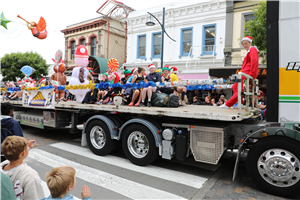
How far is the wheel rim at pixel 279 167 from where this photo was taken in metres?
3.38

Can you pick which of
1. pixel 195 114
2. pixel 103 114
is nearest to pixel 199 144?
pixel 195 114

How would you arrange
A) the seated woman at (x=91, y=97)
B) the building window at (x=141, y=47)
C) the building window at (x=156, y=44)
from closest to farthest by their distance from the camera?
the seated woman at (x=91, y=97)
the building window at (x=156, y=44)
the building window at (x=141, y=47)

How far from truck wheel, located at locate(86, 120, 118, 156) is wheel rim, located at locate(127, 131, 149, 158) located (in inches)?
25.6

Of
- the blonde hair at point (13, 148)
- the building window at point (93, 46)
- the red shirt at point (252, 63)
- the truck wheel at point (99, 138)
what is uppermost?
the building window at point (93, 46)

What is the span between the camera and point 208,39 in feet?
50.6

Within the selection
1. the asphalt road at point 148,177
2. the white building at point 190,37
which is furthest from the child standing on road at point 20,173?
the white building at point 190,37

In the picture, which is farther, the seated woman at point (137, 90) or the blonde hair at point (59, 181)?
the seated woman at point (137, 90)

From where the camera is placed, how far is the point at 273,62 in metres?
3.54

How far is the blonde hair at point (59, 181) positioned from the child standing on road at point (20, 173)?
1.19 feet

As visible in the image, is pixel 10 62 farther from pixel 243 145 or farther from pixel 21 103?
pixel 243 145

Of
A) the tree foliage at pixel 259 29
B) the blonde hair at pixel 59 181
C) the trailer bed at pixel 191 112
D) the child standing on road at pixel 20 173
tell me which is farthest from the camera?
the tree foliage at pixel 259 29

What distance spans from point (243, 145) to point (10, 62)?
28.7 meters

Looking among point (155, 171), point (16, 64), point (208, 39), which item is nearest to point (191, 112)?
point (155, 171)

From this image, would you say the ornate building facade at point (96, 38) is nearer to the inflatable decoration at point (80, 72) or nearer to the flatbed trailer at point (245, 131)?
the inflatable decoration at point (80, 72)
